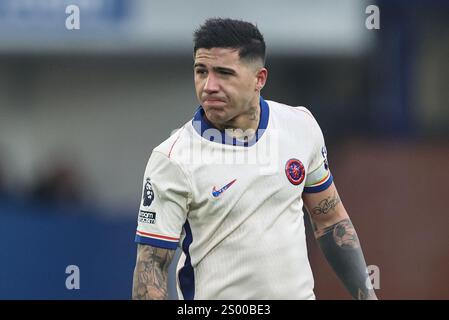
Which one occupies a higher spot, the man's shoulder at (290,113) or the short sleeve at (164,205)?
the man's shoulder at (290,113)

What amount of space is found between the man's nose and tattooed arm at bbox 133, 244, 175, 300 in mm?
763

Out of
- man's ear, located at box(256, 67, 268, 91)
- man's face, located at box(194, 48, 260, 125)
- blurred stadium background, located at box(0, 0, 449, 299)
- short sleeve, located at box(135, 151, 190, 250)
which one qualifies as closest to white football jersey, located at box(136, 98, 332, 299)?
short sleeve, located at box(135, 151, 190, 250)

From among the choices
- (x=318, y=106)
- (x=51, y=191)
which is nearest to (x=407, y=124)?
(x=318, y=106)

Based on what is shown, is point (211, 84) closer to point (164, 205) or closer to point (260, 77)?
point (260, 77)

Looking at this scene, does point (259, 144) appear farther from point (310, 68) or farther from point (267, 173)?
point (310, 68)

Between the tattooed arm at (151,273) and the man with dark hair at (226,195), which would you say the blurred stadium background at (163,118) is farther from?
the tattooed arm at (151,273)

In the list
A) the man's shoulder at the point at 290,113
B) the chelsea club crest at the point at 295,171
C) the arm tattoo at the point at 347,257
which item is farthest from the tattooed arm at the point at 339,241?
the man's shoulder at the point at 290,113

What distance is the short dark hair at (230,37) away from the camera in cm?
504

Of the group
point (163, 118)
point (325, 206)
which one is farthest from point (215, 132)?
point (163, 118)

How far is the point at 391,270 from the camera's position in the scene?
1088cm

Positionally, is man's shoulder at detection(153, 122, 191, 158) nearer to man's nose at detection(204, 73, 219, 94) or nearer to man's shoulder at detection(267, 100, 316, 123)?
man's nose at detection(204, 73, 219, 94)

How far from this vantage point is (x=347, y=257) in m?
5.45

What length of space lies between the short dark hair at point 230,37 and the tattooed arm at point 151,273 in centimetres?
98

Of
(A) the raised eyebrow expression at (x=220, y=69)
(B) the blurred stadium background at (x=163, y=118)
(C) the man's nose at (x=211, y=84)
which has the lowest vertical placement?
(B) the blurred stadium background at (x=163, y=118)
